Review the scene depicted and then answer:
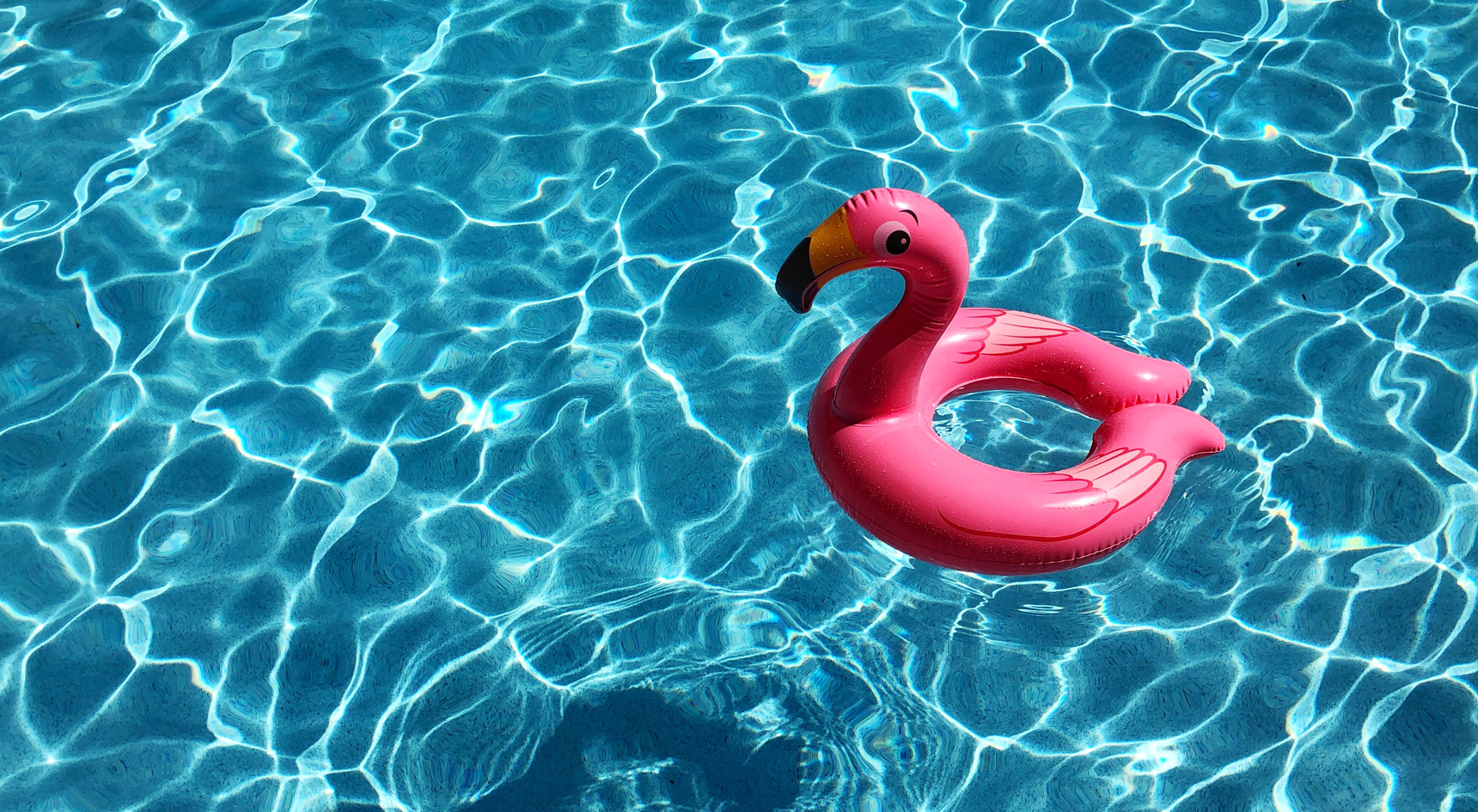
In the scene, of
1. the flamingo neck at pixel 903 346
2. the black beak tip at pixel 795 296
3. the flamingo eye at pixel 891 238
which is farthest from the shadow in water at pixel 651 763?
the flamingo eye at pixel 891 238

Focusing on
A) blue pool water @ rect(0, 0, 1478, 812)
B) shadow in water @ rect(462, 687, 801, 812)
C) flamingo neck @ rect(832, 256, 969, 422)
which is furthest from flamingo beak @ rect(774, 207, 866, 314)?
shadow in water @ rect(462, 687, 801, 812)

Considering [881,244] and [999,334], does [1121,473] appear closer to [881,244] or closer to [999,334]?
[999,334]

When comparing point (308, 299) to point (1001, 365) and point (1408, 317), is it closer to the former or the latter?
point (1001, 365)

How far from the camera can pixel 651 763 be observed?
2646mm

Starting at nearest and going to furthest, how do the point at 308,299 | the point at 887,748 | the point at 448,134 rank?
1. the point at 887,748
2. the point at 308,299
3. the point at 448,134

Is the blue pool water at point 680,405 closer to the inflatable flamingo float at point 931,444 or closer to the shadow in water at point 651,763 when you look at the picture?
the shadow in water at point 651,763

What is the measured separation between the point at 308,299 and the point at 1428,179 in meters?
3.85

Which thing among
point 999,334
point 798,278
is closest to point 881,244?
point 798,278

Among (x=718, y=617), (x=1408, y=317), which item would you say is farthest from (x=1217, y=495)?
(x=718, y=617)

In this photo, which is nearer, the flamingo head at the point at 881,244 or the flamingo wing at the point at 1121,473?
the flamingo head at the point at 881,244

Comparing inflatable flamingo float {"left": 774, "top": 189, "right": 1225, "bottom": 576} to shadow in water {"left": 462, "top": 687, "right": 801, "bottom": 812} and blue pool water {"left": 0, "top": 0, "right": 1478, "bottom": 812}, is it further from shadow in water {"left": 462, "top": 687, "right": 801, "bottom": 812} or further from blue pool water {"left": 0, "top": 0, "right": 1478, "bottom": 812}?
shadow in water {"left": 462, "top": 687, "right": 801, "bottom": 812}

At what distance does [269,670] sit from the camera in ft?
9.21

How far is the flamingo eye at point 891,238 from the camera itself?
2.26 m

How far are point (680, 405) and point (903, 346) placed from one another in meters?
1.01
